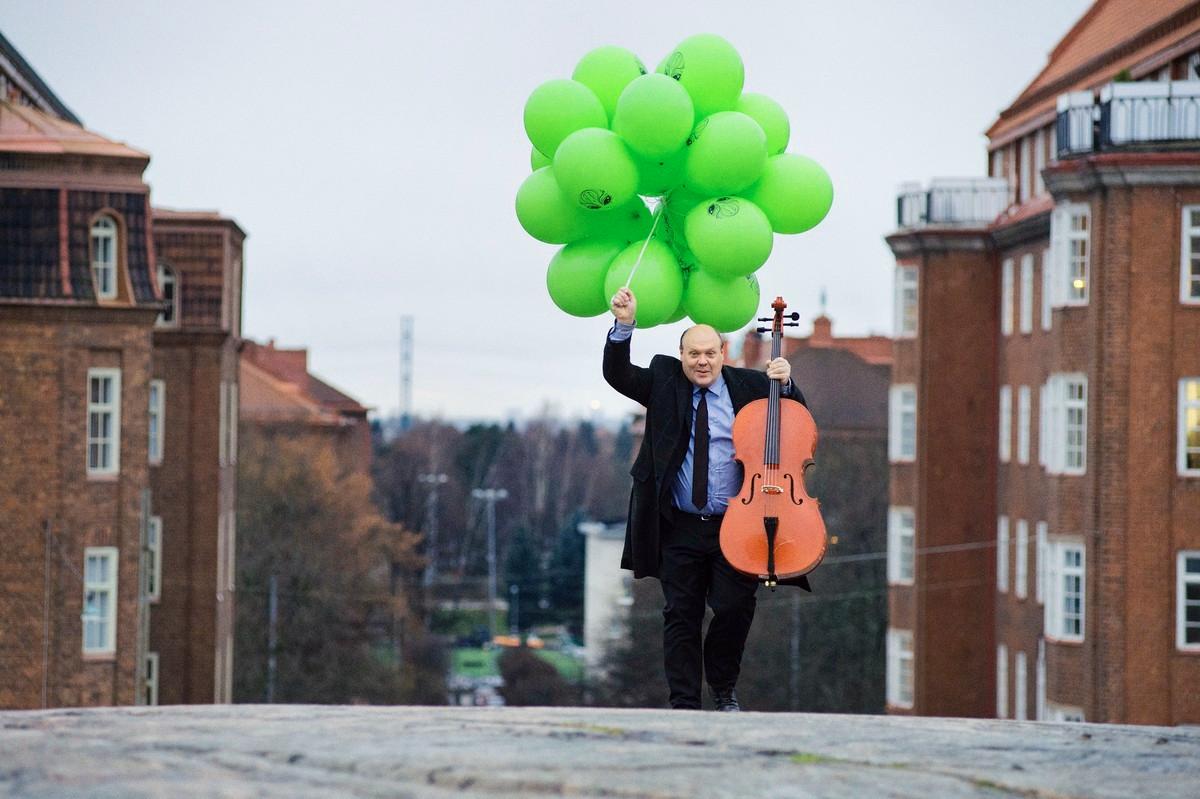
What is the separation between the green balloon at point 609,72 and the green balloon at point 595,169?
0.62 metres

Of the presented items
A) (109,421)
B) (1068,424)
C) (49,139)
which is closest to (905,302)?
(1068,424)

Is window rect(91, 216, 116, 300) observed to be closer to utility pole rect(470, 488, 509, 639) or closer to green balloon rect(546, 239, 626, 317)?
green balloon rect(546, 239, 626, 317)

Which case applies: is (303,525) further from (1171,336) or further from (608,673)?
(1171,336)

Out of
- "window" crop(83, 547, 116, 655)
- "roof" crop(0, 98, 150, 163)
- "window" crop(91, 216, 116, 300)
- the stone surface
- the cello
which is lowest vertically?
"window" crop(83, 547, 116, 655)

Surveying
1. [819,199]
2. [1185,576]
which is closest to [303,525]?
[1185,576]

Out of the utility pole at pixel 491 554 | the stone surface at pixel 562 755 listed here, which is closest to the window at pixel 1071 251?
the stone surface at pixel 562 755

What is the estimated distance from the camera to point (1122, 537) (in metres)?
35.5

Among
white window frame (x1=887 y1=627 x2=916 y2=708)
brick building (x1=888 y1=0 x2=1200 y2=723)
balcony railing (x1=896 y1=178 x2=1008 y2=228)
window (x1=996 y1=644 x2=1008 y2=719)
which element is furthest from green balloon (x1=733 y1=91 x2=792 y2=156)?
white window frame (x1=887 y1=627 x2=916 y2=708)

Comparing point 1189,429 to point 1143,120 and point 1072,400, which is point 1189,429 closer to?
point 1072,400

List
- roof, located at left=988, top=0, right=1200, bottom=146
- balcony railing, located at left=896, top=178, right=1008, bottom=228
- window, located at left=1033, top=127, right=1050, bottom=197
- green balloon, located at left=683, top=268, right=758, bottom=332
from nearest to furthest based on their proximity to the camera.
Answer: green balloon, located at left=683, top=268, right=758, bottom=332
roof, located at left=988, top=0, right=1200, bottom=146
window, located at left=1033, top=127, right=1050, bottom=197
balcony railing, located at left=896, top=178, right=1008, bottom=228

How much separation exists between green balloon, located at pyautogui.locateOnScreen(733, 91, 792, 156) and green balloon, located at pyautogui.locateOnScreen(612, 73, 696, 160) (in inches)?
31.0

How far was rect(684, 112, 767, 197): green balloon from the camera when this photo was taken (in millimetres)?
→ 12719

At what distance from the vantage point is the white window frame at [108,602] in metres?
35.2

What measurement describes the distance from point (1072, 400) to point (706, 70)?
2499 cm
